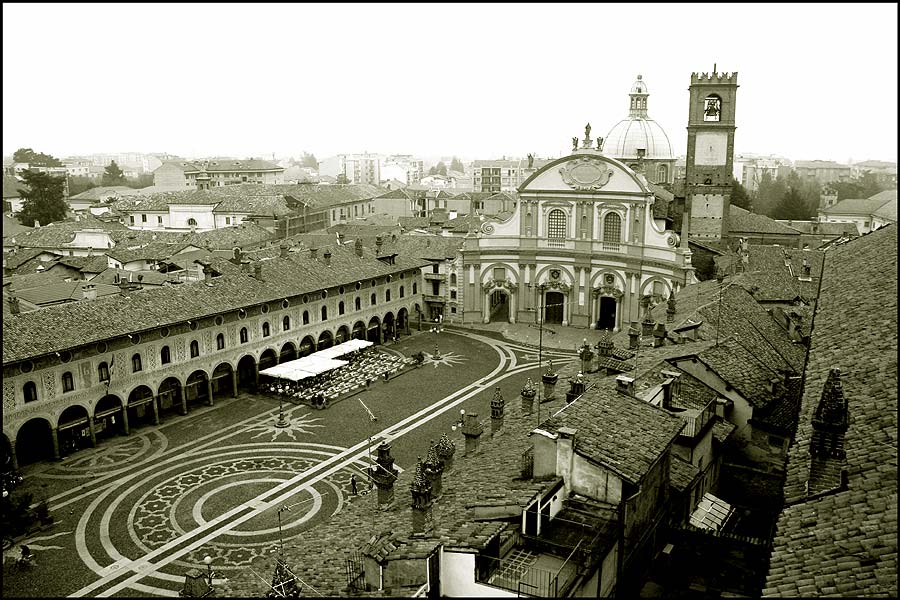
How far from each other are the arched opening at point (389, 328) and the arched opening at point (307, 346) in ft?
28.1

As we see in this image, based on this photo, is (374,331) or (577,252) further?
(577,252)

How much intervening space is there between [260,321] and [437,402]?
12.4 m

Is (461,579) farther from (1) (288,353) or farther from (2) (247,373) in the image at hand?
(1) (288,353)

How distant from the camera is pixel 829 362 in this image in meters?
18.6

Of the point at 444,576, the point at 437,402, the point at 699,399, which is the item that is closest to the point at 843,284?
the point at 699,399

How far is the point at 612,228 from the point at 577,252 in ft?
11.6

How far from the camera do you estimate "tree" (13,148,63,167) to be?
5714 inches

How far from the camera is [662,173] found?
272ft

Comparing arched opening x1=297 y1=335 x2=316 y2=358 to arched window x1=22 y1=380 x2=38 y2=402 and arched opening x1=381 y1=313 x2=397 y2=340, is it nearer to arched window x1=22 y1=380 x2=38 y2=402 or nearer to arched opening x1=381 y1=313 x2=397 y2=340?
arched opening x1=381 y1=313 x2=397 y2=340

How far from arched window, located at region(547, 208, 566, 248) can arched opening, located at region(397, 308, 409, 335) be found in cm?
1395

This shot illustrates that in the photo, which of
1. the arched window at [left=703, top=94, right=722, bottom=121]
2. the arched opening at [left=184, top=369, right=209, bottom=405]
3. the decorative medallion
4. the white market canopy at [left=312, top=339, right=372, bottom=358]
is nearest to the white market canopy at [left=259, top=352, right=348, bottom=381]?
the white market canopy at [left=312, top=339, right=372, bottom=358]

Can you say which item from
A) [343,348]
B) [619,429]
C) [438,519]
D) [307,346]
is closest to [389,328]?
[343,348]

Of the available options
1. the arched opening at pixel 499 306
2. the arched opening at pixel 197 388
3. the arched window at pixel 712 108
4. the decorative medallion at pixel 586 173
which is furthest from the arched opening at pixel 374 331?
A: the arched window at pixel 712 108

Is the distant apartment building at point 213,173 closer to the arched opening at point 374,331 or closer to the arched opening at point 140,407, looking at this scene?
the arched opening at point 374,331
